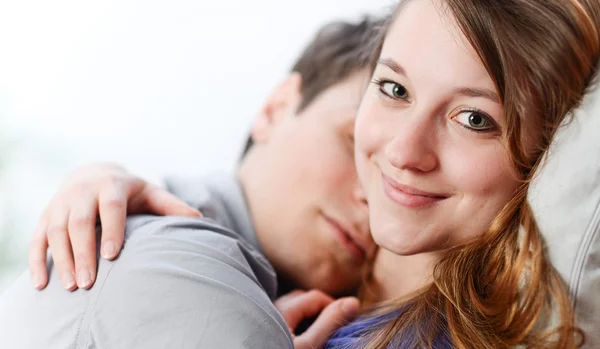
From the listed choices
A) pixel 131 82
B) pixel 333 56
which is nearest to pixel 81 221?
pixel 333 56

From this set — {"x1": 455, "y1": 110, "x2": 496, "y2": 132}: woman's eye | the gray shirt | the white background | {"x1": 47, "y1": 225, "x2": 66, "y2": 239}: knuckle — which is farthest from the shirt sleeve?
the white background

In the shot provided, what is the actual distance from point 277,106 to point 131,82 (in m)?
0.57

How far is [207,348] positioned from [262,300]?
0.13 m

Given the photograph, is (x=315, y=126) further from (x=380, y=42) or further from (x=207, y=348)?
(x=207, y=348)

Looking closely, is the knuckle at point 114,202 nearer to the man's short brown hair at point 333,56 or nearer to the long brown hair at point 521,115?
the long brown hair at point 521,115

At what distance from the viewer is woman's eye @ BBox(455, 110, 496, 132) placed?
45.2 inches

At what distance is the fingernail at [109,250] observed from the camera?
1.15 m

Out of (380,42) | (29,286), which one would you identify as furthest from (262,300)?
(380,42)

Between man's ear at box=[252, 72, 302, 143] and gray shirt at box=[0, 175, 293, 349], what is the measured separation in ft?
1.90

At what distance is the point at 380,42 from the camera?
4.66ft

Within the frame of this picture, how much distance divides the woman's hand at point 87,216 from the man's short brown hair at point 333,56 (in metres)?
0.51

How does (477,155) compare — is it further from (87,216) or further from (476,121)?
(87,216)

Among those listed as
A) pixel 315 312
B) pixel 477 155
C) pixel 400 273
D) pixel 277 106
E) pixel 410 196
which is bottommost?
pixel 315 312

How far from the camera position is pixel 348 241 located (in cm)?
156
